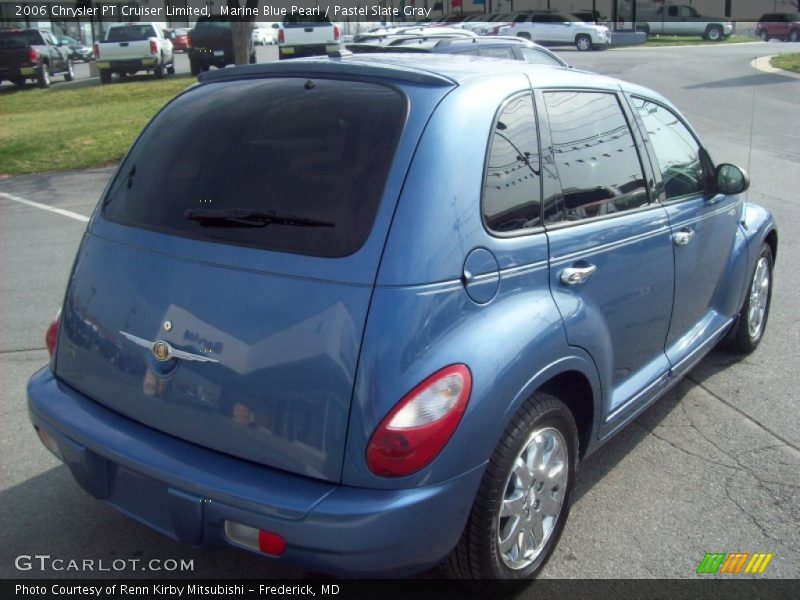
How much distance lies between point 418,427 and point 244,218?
0.94 m

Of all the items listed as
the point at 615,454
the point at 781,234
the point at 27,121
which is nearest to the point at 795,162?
the point at 781,234

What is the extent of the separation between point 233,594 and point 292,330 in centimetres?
110

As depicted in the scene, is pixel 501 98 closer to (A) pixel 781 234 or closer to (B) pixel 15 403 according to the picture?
(B) pixel 15 403

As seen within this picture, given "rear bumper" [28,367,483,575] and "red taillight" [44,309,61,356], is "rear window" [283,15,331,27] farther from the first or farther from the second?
"rear bumper" [28,367,483,575]

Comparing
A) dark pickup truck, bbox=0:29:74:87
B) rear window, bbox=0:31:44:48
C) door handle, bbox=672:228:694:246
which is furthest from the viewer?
rear window, bbox=0:31:44:48

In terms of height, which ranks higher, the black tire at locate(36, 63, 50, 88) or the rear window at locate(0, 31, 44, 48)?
the rear window at locate(0, 31, 44, 48)

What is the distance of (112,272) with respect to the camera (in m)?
3.10

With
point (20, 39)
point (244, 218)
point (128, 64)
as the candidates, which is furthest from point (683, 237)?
point (20, 39)

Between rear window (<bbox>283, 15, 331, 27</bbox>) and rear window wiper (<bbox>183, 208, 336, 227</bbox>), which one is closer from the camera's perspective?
rear window wiper (<bbox>183, 208, 336, 227</bbox>)

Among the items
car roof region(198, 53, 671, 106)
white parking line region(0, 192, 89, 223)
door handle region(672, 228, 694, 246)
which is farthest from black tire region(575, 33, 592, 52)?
car roof region(198, 53, 671, 106)

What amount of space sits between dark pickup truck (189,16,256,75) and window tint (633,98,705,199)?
78.6 ft

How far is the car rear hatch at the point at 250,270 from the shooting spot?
2646mm

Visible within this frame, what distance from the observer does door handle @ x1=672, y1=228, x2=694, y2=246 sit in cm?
401

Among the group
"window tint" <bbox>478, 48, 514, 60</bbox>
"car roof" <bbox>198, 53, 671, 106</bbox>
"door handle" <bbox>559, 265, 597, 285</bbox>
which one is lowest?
"door handle" <bbox>559, 265, 597, 285</bbox>
